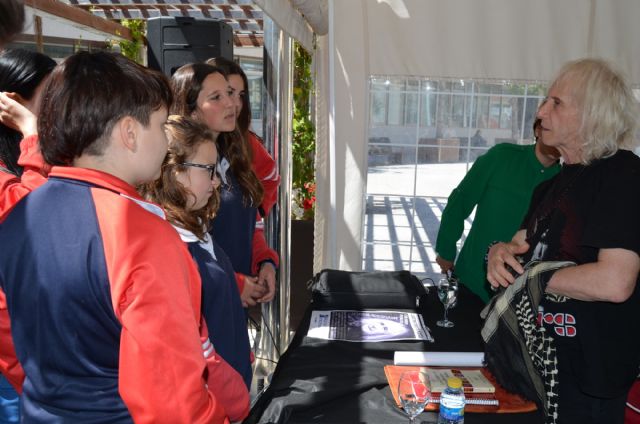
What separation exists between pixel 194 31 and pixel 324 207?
140 cm

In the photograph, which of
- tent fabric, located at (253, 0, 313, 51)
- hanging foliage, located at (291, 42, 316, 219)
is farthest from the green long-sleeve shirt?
hanging foliage, located at (291, 42, 316, 219)

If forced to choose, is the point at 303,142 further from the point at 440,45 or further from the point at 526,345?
the point at 526,345

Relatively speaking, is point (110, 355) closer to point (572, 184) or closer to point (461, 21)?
point (572, 184)

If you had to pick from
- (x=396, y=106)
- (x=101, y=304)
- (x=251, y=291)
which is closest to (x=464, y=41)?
(x=396, y=106)

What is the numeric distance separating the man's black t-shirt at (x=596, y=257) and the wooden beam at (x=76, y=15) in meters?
2.55

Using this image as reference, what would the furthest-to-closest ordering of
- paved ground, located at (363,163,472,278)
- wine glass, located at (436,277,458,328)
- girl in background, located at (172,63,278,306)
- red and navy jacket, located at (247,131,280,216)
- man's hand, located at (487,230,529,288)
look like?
paved ground, located at (363,163,472,278) → red and navy jacket, located at (247,131,280,216) → girl in background, located at (172,63,278,306) → wine glass, located at (436,277,458,328) → man's hand, located at (487,230,529,288)

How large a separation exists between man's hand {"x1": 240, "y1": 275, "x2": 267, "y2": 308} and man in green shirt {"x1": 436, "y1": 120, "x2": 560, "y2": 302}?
94cm

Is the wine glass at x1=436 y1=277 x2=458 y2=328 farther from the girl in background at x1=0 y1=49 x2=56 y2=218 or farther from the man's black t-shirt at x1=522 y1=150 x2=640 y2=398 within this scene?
the girl in background at x1=0 y1=49 x2=56 y2=218

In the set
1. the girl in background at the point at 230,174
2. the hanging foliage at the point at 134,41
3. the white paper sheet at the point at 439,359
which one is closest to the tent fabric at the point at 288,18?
the girl in background at the point at 230,174

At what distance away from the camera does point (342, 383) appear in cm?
144

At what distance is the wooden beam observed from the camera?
2.95 metres

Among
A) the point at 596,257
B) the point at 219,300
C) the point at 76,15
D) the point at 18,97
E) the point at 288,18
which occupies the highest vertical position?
the point at 76,15

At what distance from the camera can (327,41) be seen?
3.51 m

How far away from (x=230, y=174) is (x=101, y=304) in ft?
4.25
